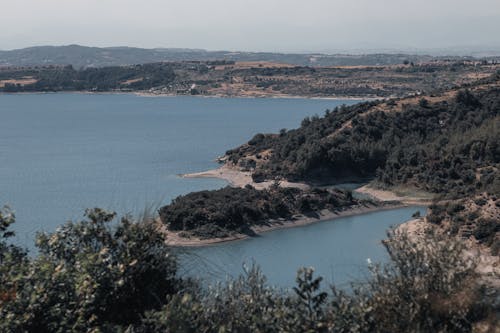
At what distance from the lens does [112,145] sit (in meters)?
70.1

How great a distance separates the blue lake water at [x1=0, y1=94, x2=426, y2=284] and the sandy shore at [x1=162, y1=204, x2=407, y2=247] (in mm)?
724

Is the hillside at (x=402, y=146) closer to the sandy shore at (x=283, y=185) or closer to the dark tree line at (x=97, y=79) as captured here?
the sandy shore at (x=283, y=185)

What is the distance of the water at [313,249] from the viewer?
2900 centimetres

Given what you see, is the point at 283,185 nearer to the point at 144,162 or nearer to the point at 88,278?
the point at 144,162

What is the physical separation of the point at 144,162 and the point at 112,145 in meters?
11.9

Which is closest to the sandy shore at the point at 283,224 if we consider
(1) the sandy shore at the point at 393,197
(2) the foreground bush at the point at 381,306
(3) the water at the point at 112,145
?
(1) the sandy shore at the point at 393,197

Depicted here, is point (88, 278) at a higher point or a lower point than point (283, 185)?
higher

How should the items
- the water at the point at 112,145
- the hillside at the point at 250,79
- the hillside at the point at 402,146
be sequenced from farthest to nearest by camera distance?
1. the hillside at the point at 250,79
2. the hillside at the point at 402,146
3. the water at the point at 112,145

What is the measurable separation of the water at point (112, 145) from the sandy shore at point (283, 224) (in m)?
3.46

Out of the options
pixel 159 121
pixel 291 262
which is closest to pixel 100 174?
pixel 291 262

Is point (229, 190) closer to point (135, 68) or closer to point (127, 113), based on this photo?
point (127, 113)

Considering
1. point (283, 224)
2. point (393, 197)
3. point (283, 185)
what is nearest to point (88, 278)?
point (283, 224)

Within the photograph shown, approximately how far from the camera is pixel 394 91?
112750mm

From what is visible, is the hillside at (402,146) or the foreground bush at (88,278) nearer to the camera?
the foreground bush at (88,278)
